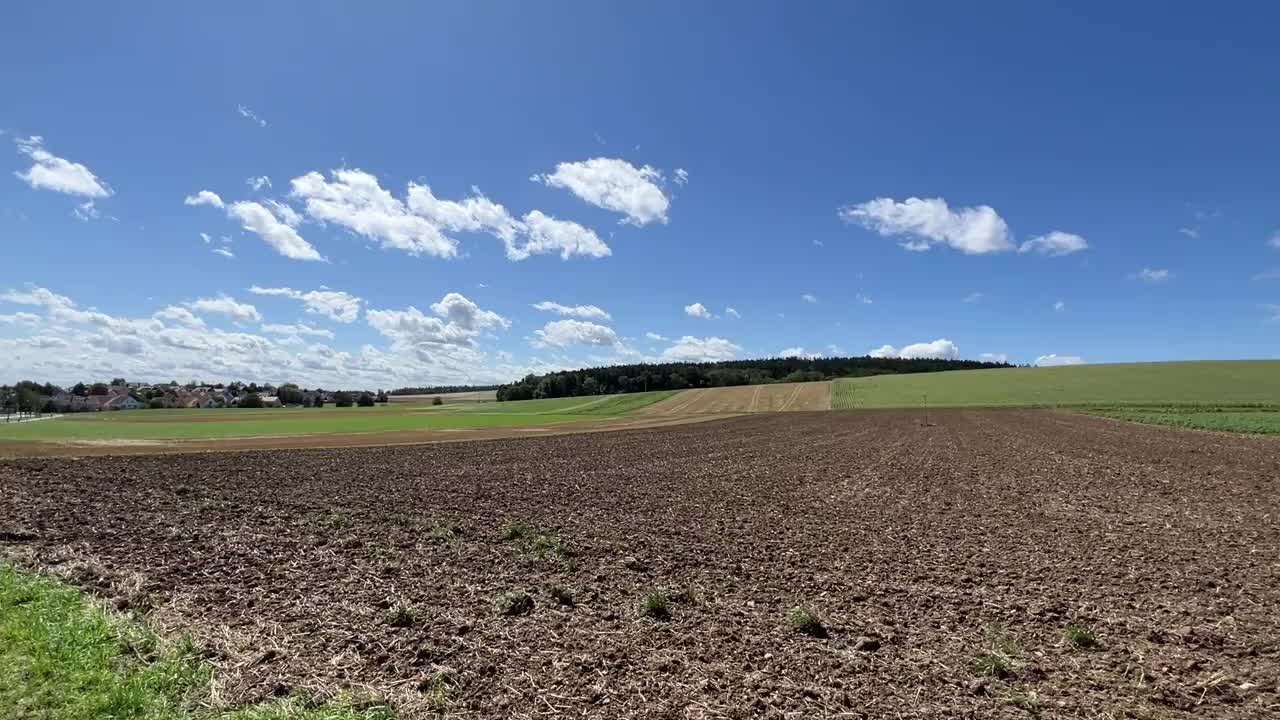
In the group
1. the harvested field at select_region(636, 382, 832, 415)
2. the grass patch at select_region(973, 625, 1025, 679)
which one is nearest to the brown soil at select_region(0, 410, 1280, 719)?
the grass patch at select_region(973, 625, 1025, 679)

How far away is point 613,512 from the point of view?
48.8 feet

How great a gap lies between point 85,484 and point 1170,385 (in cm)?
11051

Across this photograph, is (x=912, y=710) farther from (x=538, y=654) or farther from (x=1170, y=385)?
(x=1170, y=385)

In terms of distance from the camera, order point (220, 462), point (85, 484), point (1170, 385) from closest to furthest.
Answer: point (85, 484)
point (220, 462)
point (1170, 385)

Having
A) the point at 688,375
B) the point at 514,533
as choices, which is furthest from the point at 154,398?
the point at 514,533

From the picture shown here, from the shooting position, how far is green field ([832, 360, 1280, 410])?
73.8 metres

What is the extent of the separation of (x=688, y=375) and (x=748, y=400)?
53.8m

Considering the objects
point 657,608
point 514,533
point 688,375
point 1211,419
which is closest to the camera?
point 657,608

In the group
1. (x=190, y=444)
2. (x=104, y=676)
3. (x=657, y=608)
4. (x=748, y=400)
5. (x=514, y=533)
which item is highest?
(x=104, y=676)

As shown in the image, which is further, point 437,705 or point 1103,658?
point 1103,658

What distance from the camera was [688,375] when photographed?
491 feet

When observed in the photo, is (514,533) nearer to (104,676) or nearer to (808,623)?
(808,623)

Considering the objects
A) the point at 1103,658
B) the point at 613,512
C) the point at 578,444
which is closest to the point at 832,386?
the point at 578,444

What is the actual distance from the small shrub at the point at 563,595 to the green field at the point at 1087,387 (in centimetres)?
7963
